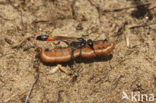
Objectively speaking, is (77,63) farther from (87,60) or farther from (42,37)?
(42,37)

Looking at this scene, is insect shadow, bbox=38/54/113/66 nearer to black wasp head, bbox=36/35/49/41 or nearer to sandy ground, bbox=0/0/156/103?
sandy ground, bbox=0/0/156/103

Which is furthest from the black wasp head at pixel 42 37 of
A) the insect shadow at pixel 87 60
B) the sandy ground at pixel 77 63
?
the insect shadow at pixel 87 60

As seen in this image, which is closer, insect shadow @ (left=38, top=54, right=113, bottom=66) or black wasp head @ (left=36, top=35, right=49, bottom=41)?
insect shadow @ (left=38, top=54, right=113, bottom=66)

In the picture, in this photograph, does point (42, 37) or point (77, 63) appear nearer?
point (77, 63)

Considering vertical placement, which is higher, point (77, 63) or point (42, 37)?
point (42, 37)

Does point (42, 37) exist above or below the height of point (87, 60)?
above

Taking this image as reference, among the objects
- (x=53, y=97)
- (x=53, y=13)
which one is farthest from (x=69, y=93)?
(x=53, y=13)

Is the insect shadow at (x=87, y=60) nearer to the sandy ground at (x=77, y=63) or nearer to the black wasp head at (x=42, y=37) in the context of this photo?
the sandy ground at (x=77, y=63)

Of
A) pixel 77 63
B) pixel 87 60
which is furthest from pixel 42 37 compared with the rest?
pixel 87 60

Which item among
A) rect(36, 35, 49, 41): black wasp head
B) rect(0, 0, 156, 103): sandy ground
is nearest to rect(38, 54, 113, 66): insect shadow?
rect(0, 0, 156, 103): sandy ground
